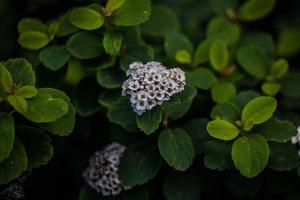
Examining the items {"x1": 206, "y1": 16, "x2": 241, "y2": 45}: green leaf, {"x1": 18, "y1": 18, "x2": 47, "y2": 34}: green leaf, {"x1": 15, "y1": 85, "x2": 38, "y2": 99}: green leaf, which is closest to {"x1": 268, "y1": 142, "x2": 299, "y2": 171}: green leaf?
{"x1": 206, "y1": 16, "x2": 241, "y2": 45}: green leaf

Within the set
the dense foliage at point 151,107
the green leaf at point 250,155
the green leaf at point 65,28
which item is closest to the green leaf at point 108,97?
the dense foliage at point 151,107

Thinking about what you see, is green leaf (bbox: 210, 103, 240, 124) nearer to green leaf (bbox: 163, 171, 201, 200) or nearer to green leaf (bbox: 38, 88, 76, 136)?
green leaf (bbox: 163, 171, 201, 200)

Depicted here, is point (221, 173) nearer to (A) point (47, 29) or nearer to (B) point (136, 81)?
(B) point (136, 81)

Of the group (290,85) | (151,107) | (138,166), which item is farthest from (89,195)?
(290,85)

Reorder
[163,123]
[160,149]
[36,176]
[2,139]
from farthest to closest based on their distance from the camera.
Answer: [36,176] → [163,123] → [160,149] → [2,139]

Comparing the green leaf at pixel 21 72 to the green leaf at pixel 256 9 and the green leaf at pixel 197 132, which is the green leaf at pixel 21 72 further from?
the green leaf at pixel 256 9

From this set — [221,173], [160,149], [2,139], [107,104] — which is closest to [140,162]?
[160,149]
